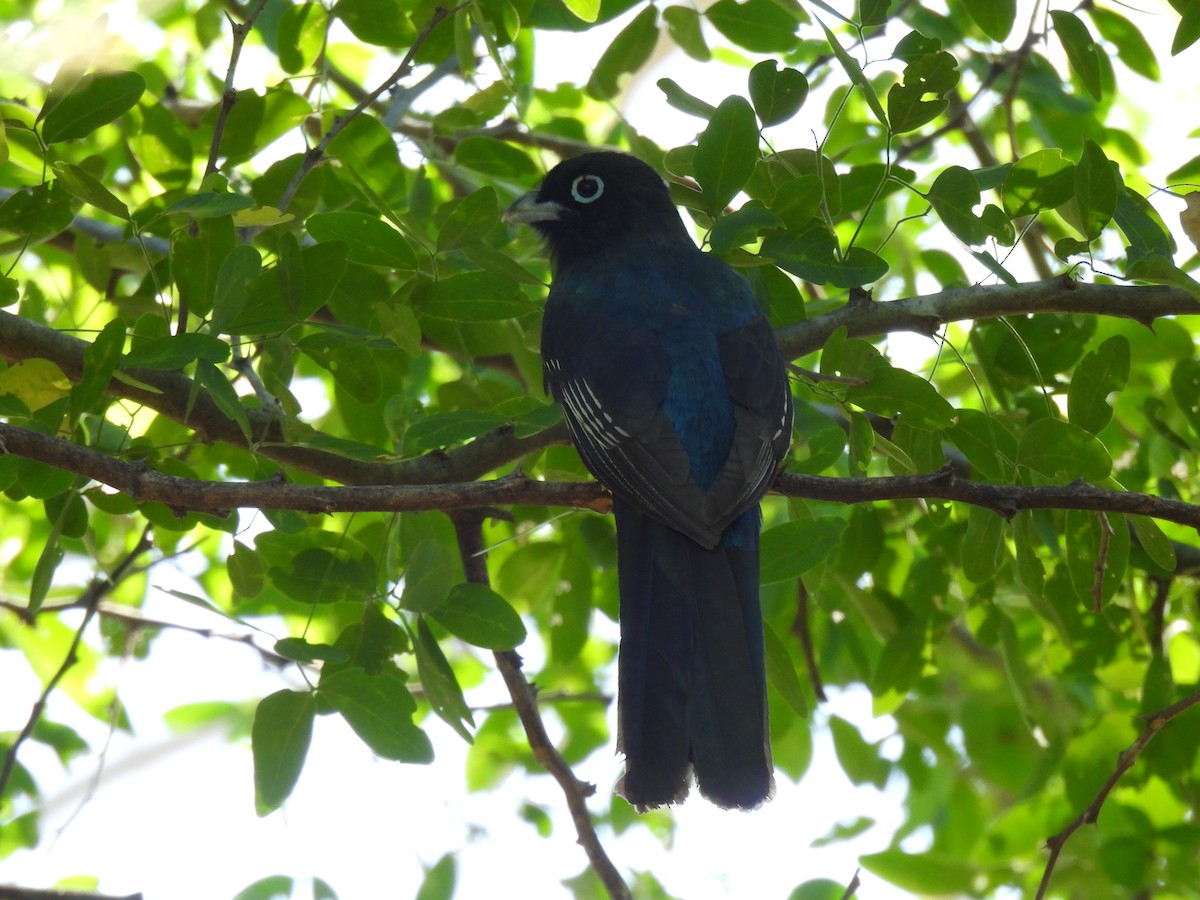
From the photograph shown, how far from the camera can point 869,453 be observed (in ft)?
10.9

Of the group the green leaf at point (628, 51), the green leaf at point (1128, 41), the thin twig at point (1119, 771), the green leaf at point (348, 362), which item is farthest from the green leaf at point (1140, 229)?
the green leaf at point (348, 362)

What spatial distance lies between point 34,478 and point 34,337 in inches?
16.3

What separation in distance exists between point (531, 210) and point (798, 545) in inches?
78.2

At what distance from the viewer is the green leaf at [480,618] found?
123 inches

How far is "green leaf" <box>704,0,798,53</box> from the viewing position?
162 inches

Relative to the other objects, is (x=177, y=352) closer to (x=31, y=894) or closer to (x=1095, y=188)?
(x=31, y=894)

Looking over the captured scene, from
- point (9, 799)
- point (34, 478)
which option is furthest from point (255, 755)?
point (9, 799)

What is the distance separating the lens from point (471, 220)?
10.1ft

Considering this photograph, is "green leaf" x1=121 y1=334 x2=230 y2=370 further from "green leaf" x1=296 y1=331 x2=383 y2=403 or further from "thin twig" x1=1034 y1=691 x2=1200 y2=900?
"thin twig" x1=1034 y1=691 x2=1200 y2=900

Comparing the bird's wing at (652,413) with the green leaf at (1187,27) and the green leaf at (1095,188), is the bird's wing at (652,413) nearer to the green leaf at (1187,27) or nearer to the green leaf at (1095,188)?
the green leaf at (1095,188)

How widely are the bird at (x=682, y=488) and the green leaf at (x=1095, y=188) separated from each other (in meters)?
0.91

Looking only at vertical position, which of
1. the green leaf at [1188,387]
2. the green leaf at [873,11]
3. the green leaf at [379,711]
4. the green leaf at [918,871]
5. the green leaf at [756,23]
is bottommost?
the green leaf at [918,871]

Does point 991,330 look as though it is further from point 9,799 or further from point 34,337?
point 9,799

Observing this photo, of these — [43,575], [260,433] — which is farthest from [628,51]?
[43,575]
